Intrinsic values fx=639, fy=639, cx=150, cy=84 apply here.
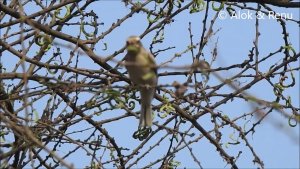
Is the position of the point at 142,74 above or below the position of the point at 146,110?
above

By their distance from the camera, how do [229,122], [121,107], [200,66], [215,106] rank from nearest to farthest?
[200,66] < [121,107] < [229,122] < [215,106]

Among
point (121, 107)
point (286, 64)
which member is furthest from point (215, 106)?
point (121, 107)

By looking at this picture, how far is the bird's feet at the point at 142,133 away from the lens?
14.2 ft

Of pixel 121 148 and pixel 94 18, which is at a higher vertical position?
pixel 94 18

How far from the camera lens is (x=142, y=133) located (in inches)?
172

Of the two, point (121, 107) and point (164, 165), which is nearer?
point (121, 107)

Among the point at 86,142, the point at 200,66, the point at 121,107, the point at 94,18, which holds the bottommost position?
the point at 200,66

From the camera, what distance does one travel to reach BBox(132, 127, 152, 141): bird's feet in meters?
4.32

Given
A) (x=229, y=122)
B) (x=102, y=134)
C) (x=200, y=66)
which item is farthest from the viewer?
(x=102, y=134)

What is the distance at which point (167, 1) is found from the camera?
4.45 metres

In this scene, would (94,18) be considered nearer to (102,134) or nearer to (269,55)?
(102,134)

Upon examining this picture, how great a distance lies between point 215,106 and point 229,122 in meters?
0.27

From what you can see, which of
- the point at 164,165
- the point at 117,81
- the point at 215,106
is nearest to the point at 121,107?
the point at 117,81

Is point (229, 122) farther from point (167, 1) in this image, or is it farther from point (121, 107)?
point (167, 1)
